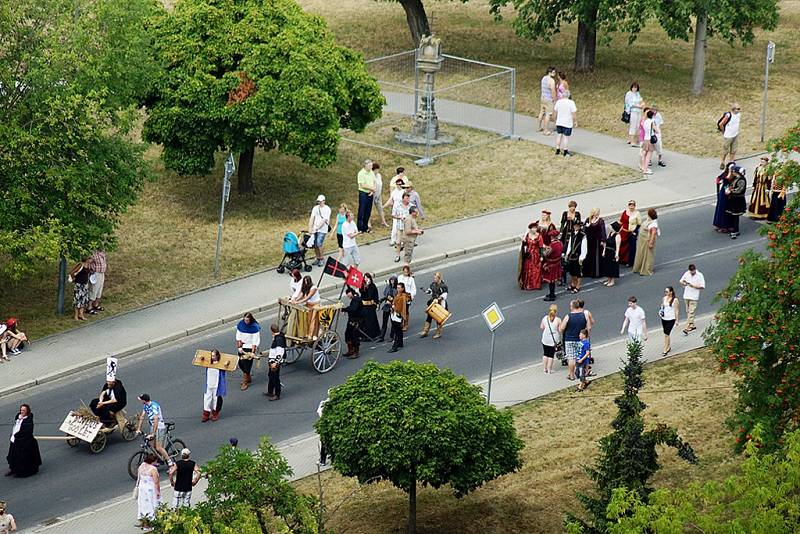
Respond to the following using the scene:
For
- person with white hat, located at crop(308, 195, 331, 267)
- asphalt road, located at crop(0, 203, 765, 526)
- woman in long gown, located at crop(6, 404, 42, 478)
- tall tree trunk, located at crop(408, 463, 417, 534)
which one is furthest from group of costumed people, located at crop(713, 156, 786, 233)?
woman in long gown, located at crop(6, 404, 42, 478)

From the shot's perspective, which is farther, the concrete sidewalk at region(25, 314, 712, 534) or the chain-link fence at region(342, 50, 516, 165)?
the chain-link fence at region(342, 50, 516, 165)

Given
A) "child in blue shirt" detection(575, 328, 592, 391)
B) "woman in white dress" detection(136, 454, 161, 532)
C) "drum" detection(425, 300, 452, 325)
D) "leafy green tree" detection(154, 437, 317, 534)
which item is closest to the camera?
"leafy green tree" detection(154, 437, 317, 534)

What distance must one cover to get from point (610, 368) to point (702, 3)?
53.5 feet

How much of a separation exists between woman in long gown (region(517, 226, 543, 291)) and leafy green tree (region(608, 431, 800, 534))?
40.6ft

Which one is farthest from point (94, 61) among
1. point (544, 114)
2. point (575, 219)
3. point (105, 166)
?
point (544, 114)

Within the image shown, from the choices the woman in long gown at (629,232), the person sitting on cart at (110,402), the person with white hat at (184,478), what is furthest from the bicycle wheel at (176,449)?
the woman in long gown at (629,232)

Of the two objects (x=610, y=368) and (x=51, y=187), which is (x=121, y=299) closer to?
(x=51, y=187)

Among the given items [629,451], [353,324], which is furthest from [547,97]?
[629,451]

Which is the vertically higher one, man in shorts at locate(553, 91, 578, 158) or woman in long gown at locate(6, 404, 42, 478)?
man in shorts at locate(553, 91, 578, 158)

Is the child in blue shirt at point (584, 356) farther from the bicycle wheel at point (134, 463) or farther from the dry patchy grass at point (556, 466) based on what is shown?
the bicycle wheel at point (134, 463)

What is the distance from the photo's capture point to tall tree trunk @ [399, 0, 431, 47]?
47.1 metres

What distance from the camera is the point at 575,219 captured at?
30906 millimetres

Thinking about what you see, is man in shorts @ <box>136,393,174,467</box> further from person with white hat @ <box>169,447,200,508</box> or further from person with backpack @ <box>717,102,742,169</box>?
person with backpack @ <box>717,102,742,169</box>

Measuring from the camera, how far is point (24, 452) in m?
24.6
